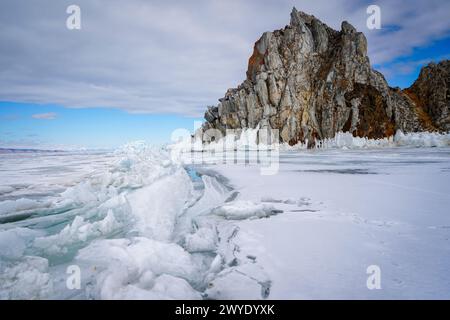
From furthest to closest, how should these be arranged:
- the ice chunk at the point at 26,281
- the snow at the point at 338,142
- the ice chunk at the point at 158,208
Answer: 1. the snow at the point at 338,142
2. the ice chunk at the point at 158,208
3. the ice chunk at the point at 26,281

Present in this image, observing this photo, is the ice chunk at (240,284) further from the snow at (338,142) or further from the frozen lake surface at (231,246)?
the snow at (338,142)

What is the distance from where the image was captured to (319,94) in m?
53.5

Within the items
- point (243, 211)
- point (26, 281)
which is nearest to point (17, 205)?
point (26, 281)

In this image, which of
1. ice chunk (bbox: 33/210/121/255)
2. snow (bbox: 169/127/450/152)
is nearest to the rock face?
snow (bbox: 169/127/450/152)

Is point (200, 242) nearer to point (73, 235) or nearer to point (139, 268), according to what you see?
point (139, 268)

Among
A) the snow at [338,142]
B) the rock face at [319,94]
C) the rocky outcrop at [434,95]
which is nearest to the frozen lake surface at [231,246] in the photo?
the snow at [338,142]

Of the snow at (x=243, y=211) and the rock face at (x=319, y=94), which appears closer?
the snow at (x=243, y=211)

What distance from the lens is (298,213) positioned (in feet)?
16.4

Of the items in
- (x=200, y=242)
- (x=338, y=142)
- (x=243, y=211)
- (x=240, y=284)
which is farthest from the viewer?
(x=338, y=142)

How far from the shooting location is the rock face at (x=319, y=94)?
4959 centimetres

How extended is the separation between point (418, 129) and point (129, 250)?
64527mm

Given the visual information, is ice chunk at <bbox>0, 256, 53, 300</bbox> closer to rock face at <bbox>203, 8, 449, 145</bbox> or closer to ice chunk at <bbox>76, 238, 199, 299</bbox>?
ice chunk at <bbox>76, 238, 199, 299</bbox>

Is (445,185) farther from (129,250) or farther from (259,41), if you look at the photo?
(259,41)
